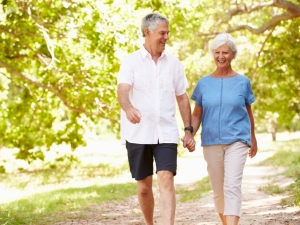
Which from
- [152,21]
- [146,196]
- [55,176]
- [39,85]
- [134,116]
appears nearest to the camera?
[134,116]

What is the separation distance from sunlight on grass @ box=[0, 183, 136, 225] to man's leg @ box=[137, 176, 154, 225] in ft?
8.89

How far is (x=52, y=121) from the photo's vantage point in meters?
24.0

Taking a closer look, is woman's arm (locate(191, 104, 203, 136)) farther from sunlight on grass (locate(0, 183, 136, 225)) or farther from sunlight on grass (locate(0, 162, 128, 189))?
sunlight on grass (locate(0, 162, 128, 189))

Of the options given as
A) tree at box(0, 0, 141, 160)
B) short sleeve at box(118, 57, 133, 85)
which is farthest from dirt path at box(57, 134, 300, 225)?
tree at box(0, 0, 141, 160)

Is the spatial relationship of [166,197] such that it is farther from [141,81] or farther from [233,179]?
[141,81]

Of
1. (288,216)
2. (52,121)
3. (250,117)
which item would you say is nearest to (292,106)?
(52,121)

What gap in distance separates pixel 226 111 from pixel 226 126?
156 millimetres

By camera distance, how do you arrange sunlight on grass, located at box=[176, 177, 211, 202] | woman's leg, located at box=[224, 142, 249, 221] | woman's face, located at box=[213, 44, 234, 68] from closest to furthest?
woman's leg, located at box=[224, 142, 249, 221] → woman's face, located at box=[213, 44, 234, 68] → sunlight on grass, located at box=[176, 177, 211, 202]

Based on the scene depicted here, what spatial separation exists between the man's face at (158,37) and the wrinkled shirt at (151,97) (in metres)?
0.08

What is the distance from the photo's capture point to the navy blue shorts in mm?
6746

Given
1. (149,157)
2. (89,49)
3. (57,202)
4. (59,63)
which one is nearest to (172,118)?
(149,157)

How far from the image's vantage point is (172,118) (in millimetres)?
6852

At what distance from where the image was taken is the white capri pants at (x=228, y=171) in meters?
6.74

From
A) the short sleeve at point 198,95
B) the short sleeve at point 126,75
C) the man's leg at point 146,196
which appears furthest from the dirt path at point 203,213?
the short sleeve at point 126,75
